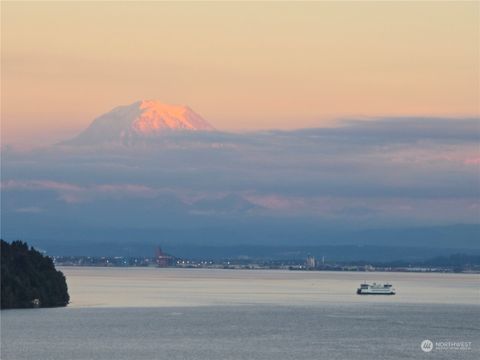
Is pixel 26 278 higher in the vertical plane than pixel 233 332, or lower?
higher

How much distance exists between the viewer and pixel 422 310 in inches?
6850

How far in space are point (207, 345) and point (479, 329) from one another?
3258 centimetres

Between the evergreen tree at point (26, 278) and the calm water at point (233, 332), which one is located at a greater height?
the evergreen tree at point (26, 278)

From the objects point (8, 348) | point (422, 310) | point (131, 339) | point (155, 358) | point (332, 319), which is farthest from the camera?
point (422, 310)

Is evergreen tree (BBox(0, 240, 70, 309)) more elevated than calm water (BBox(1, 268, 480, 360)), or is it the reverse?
evergreen tree (BBox(0, 240, 70, 309))

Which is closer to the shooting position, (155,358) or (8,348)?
(155,358)

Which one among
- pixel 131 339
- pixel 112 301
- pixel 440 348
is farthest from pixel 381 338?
pixel 112 301

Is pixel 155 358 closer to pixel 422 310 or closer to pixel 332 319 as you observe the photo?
pixel 332 319

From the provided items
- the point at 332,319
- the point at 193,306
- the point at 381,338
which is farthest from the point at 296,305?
the point at 381,338

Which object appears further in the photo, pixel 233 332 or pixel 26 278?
pixel 26 278

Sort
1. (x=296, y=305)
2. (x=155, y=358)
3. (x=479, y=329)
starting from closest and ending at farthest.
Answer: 1. (x=155, y=358)
2. (x=479, y=329)
3. (x=296, y=305)

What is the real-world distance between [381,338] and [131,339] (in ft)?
68.4

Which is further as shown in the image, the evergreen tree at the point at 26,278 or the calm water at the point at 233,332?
the evergreen tree at the point at 26,278

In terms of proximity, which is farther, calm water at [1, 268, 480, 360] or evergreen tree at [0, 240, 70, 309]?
evergreen tree at [0, 240, 70, 309]
